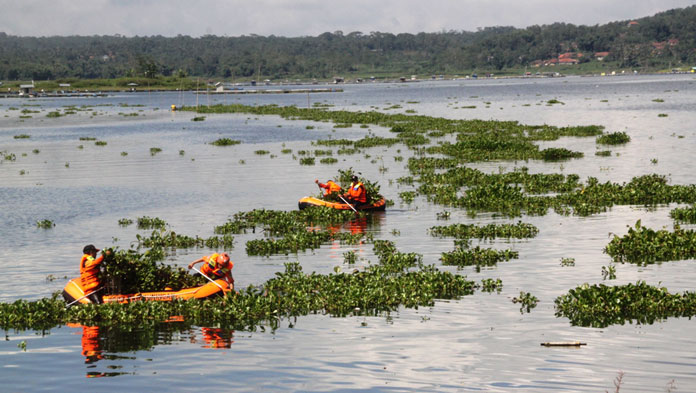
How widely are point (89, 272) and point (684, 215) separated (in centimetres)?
2225

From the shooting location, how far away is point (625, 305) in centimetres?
1945

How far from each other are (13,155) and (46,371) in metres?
53.4

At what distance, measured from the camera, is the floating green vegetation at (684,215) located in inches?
1185

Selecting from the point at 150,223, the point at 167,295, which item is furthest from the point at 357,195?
the point at 167,295

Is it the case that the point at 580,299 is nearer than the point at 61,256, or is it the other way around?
the point at 580,299

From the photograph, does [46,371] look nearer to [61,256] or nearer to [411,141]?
[61,256]

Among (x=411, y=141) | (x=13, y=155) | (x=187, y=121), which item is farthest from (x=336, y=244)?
(x=187, y=121)

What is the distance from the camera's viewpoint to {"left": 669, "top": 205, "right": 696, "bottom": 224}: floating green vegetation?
3009 cm

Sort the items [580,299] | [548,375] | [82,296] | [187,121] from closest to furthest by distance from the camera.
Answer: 1. [548,375]
2. [580,299]
3. [82,296]
4. [187,121]

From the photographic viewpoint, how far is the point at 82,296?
2127cm

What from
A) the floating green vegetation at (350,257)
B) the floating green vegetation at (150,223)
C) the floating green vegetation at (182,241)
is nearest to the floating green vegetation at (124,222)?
the floating green vegetation at (150,223)

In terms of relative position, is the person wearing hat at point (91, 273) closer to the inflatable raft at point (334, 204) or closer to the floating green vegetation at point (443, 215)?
the inflatable raft at point (334, 204)

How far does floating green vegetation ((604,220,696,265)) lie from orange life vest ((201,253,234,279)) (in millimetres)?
12364

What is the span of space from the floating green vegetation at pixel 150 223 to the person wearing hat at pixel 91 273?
39.9 feet
